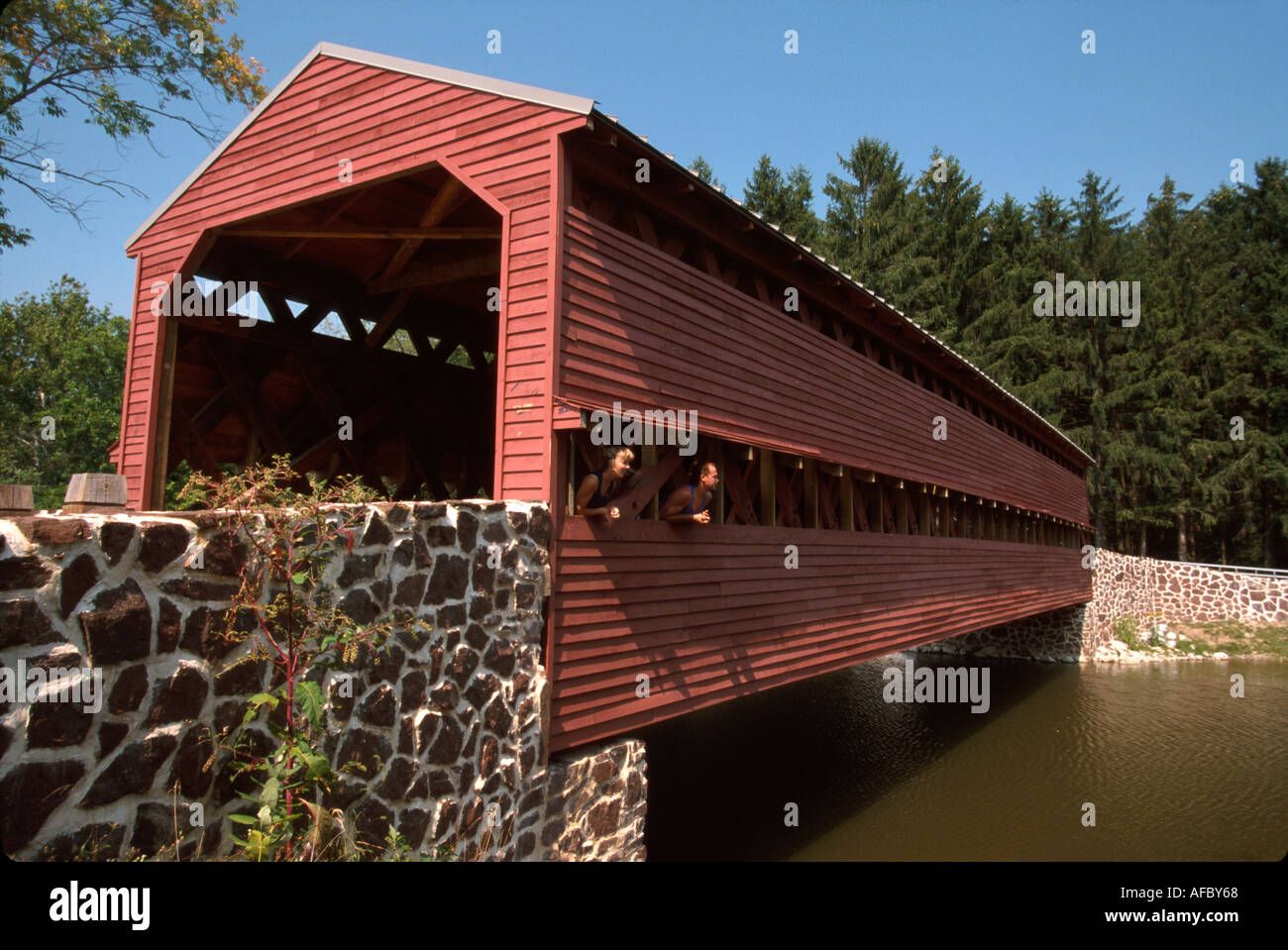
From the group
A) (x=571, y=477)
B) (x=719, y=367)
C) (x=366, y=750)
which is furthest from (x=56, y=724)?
(x=719, y=367)

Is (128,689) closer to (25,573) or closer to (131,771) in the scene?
(131,771)

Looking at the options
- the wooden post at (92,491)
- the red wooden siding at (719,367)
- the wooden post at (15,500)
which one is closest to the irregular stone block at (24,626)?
Result: the wooden post at (15,500)

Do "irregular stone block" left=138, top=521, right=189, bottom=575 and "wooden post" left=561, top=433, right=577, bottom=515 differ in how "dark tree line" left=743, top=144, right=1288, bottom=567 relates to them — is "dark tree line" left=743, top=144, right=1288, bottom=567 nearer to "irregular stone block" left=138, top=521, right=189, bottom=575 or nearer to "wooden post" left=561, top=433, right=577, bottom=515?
"wooden post" left=561, top=433, right=577, bottom=515

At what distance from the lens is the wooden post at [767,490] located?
865cm

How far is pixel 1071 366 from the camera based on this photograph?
113ft

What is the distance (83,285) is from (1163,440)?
1944 inches

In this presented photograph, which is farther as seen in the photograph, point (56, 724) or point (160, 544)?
point (160, 544)

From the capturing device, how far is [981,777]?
12625mm

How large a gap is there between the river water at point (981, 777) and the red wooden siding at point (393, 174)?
19.6ft

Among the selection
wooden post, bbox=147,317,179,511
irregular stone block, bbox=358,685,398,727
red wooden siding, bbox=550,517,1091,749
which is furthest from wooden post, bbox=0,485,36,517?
wooden post, bbox=147,317,179,511

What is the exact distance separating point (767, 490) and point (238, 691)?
6057mm

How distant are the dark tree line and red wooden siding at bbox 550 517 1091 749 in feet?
81.9
